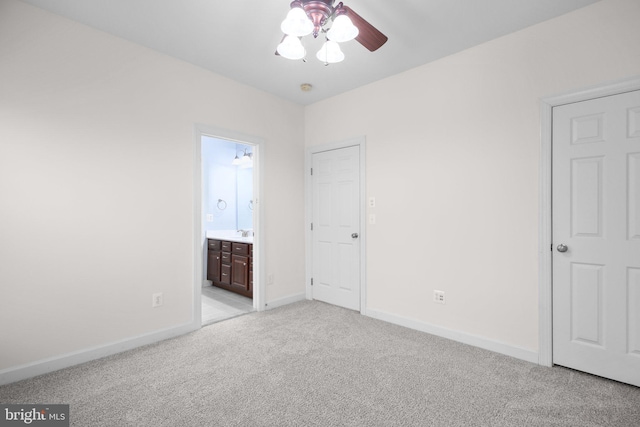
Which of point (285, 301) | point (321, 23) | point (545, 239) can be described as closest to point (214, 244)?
point (285, 301)

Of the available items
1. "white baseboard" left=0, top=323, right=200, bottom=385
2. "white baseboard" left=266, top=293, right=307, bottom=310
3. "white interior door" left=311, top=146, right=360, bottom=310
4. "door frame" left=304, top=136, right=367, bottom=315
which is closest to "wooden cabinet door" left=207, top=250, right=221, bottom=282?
"white baseboard" left=266, top=293, right=307, bottom=310

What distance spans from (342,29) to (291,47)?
0.36 m

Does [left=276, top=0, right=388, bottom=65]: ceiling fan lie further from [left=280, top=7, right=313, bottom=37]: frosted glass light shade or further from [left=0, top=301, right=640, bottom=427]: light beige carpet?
[left=0, top=301, right=640, bottom=427]: light beige carpet

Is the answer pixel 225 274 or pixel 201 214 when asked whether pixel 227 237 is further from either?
pixel 201 214

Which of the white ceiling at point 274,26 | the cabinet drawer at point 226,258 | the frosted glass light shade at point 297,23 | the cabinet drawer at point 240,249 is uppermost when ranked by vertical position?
the white ceiling at point 274,26

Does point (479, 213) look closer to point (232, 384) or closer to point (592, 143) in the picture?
point (592, 143)

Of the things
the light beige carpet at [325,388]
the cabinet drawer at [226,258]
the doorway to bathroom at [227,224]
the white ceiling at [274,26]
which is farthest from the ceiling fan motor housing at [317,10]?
the cabinet drawer at [226,258]

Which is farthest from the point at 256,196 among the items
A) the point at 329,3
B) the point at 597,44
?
the point at 597,44

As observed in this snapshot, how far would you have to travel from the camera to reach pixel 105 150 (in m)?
2.54

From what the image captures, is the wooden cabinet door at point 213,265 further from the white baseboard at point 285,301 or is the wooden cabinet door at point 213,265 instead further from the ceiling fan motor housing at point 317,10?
the ceiling fan motor housing at point 317,10

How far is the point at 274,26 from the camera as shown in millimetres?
2426

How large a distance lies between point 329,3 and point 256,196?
237 centimetres

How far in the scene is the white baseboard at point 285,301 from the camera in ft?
12.4

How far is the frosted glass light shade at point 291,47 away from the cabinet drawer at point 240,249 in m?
2.77
